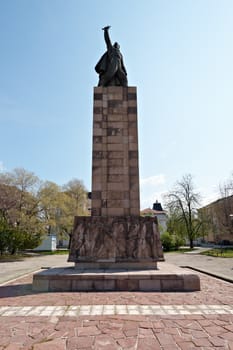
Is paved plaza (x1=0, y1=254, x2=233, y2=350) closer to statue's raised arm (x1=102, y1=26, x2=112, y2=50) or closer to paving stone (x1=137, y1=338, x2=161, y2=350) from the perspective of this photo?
paving stone (x1=137, y1=338, x2=161, y2=350)

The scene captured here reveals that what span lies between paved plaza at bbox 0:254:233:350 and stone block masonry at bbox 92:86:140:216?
364cm

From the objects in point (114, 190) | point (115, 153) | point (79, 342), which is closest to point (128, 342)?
point (79, 342)

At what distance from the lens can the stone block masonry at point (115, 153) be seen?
9.46 meters

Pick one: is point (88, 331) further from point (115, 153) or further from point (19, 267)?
point (19, 267)

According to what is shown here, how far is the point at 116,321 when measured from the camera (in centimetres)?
425

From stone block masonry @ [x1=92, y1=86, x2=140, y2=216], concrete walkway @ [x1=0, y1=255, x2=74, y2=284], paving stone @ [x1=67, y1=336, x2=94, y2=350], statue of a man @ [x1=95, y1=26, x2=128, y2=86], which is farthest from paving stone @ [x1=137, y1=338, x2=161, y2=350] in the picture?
statue of a man @ [x1=95, y1=26, x2=128, y2=86]

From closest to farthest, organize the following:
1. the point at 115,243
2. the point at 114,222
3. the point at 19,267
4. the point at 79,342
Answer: the point at 79,342, the point at 115,243, the point at 114,222, the point at 19,267

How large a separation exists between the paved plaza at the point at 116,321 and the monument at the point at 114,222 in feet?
1.66

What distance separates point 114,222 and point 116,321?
14.8ft

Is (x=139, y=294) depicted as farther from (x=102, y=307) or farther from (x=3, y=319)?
(x=3, y=319)

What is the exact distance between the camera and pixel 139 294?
630 cm

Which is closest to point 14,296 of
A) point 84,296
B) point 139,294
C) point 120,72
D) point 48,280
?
point 48,280

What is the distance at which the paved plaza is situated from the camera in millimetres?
3428

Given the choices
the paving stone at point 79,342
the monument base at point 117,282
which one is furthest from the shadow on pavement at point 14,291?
the paving stone at point 79,342
